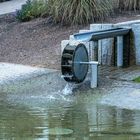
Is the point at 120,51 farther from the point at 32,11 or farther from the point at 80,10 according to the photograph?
the point at 32,11

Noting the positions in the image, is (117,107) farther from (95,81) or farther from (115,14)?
(115,14)

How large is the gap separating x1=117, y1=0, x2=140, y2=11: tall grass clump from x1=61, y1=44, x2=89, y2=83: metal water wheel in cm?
468

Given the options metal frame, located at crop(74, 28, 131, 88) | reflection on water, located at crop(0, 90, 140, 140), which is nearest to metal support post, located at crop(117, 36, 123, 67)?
metal frame, located at crop(74, 28, 131, 88)

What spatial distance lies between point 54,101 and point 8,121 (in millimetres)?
1286

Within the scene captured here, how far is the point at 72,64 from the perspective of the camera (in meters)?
8.96

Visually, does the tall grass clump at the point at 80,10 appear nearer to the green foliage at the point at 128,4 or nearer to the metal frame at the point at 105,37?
the green foliage at the point at 128,4

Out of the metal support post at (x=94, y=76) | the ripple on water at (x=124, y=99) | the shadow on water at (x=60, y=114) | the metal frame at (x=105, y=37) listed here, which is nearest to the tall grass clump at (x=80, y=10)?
the metal frame at (x=105, y=37)

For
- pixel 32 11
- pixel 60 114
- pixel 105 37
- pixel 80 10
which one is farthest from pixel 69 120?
pixel 32 11

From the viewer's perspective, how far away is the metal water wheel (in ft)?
29.4

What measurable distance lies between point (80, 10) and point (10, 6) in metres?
6.11

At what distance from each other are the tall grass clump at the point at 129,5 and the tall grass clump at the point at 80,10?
2.10 feet

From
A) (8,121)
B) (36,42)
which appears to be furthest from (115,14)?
(8,121)

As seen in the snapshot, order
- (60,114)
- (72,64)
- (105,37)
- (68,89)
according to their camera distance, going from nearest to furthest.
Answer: (60,114)
(72,64)
(68,89)
(105,37)

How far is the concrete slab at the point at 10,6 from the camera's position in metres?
17.1
